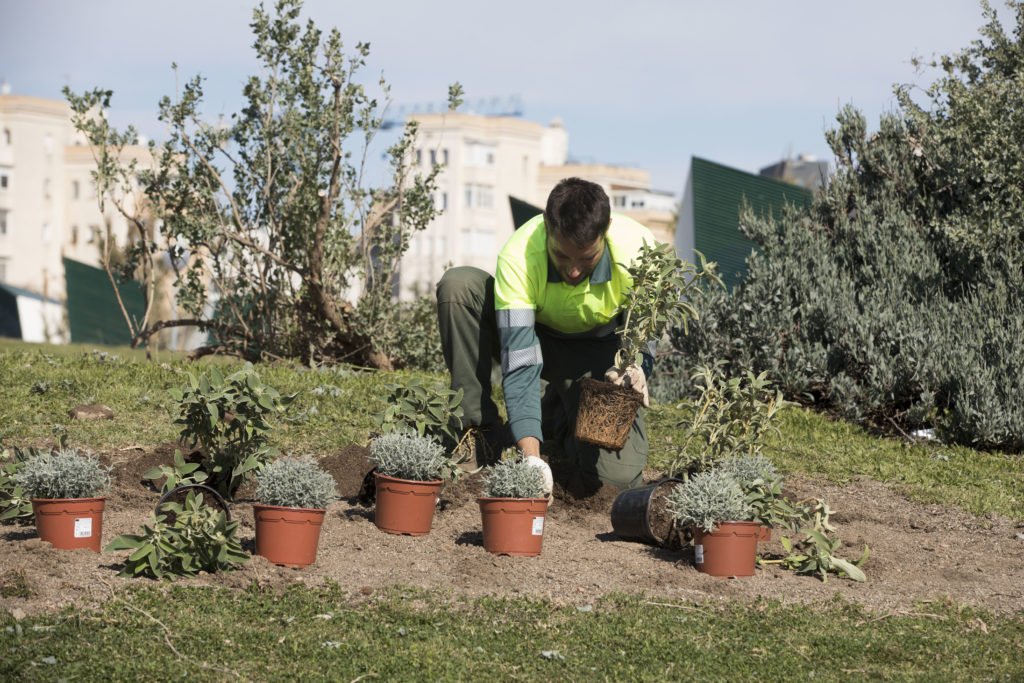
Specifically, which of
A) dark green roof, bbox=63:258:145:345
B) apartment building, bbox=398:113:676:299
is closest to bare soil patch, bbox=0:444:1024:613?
dark green roof, bbox=63:258:145:345

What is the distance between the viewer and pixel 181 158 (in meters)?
9.54

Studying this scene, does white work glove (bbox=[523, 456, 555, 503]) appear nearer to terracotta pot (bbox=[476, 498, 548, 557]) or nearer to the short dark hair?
terracotta pot (bbox=[476, 498, 548, 557])

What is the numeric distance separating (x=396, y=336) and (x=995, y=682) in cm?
659

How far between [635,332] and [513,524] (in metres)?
1.13

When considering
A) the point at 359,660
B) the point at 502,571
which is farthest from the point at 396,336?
the point at 359,660

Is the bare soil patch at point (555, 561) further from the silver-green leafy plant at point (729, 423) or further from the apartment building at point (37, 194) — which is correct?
the apartment building at point (37, 194)

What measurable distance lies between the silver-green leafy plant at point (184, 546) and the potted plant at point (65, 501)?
36 centimetres

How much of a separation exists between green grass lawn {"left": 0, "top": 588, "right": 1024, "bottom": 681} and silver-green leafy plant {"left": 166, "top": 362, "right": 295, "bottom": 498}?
98cm

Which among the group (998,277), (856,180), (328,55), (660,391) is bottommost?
(660,391)

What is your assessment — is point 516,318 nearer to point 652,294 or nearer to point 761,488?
point 652,294

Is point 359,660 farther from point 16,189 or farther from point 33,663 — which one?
point 16,189

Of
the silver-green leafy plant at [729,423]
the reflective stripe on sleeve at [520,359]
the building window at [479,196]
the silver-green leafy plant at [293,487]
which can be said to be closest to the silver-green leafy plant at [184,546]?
the silver-green leafy plant at [293,487]

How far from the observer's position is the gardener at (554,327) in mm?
4785

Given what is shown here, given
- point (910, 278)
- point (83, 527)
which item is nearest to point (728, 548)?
point (83, 527)
